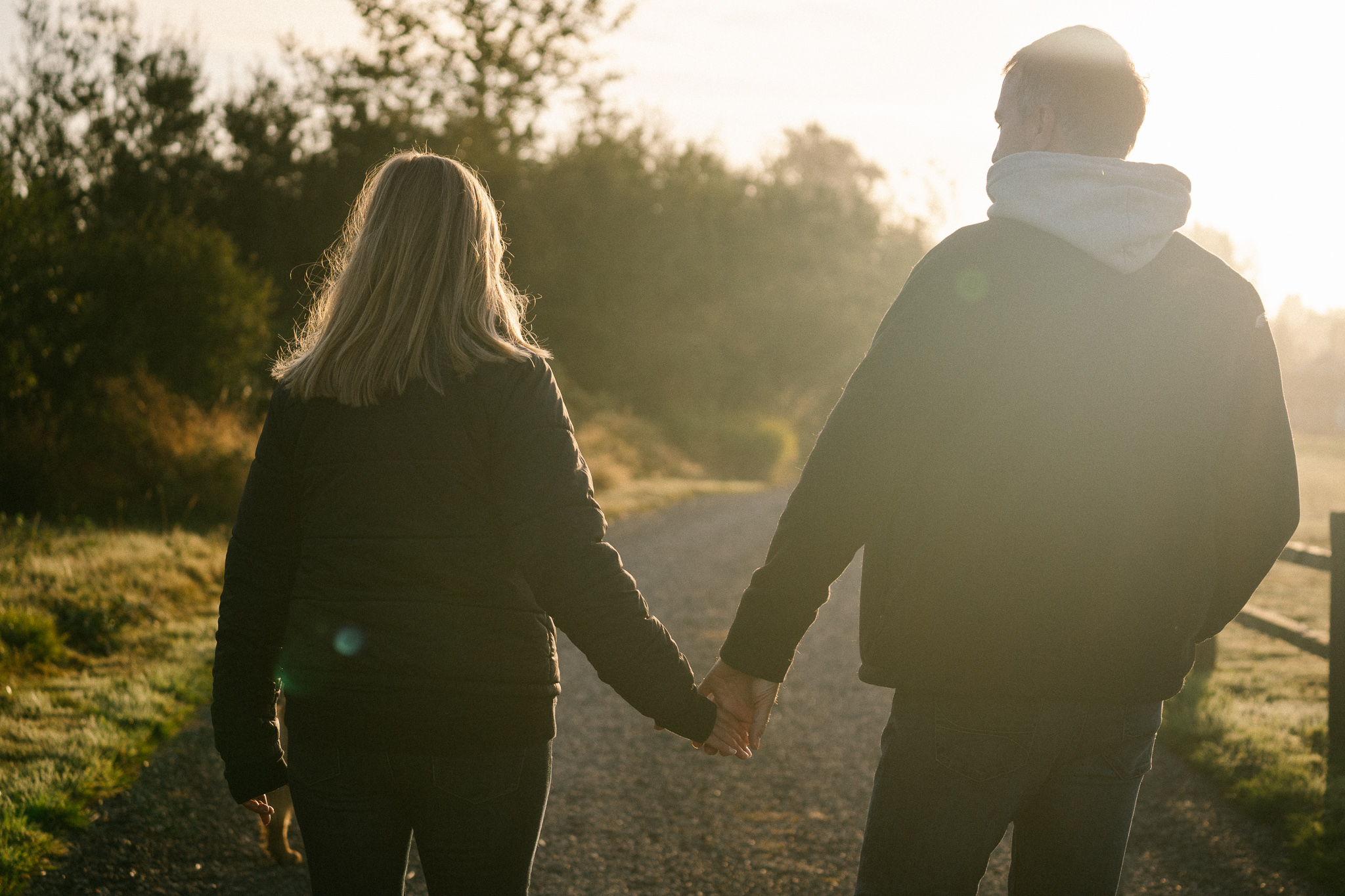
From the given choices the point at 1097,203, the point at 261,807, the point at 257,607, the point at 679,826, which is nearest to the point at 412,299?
the point at 257,607

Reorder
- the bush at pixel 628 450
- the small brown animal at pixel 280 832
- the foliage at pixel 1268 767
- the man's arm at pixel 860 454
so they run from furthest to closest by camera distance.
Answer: the bush at pixel 628 450 < the foliage at pixel 1268 767 < the small brown animal at pixel 280 832 < the man's arm at pixel 860 454

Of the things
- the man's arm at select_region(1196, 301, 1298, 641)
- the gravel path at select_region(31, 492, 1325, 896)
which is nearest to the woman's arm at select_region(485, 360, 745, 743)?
the man's arm at select_region(1196, 301, 1298, 641)

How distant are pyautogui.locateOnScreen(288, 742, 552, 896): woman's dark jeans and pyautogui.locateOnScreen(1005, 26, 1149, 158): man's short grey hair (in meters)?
1.60

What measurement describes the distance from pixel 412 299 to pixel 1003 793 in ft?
4.73

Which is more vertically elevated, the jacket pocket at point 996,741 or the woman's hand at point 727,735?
the jacket pocket at point 996,741

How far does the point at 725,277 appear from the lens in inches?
1416

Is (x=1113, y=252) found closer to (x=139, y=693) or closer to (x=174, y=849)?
(x=174, y=849)

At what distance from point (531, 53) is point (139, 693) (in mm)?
25066

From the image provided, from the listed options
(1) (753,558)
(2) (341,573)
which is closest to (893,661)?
(2) (341,573)

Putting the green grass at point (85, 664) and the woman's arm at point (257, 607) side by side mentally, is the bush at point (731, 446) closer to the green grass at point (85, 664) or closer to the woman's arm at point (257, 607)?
the green grass at point (85, 664)

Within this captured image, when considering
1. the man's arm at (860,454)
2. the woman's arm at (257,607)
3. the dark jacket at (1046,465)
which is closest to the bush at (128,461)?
the woman's arm at (257,607)

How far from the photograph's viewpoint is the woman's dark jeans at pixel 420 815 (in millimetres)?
1956

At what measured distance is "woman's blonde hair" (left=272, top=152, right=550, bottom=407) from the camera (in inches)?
79.4

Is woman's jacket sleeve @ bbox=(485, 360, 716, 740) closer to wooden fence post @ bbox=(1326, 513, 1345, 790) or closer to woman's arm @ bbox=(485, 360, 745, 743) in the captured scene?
woman's arm @ bbox=(485, 360, 745, 743)
